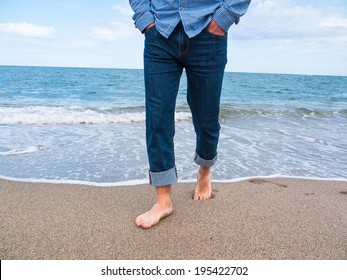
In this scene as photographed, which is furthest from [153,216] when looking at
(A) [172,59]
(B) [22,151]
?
(B) [22,151]

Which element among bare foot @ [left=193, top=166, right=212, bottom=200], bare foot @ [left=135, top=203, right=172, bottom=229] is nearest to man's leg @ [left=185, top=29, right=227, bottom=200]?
bare foot @ [left=193, top=166, right=212, bottom=200]

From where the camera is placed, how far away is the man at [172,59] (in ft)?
6.88

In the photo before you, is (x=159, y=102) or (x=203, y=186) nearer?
(x=159, y=102)

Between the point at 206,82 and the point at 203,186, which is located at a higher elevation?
the point at 206,82

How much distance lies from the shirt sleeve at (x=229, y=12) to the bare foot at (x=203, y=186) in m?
1.16

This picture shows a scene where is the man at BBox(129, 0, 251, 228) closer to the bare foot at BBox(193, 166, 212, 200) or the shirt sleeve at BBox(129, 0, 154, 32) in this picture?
the shirt sleeve at BBox(129, 0, 154, 32)

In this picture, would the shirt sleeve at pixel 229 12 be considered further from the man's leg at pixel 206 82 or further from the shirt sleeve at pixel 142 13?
the shirt sleeve at pixel 142 13

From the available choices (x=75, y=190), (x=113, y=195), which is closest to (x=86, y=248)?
(x=113, y=195)

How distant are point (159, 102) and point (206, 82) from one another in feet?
1.10

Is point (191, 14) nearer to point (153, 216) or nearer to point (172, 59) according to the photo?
point (172, 59)

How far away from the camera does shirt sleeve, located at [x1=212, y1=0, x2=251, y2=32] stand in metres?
2.05

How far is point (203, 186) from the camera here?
9.28 ft

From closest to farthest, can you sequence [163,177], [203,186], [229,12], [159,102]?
[229,12] < [159,102] < [163,177] < [203,186]
